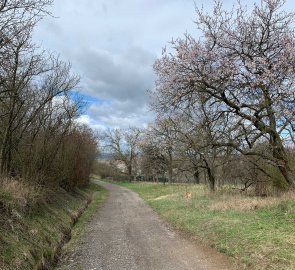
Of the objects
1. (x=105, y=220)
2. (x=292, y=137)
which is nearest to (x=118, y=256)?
(x=105, y=220)

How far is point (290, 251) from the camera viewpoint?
8016mm

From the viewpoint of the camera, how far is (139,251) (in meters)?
10.4

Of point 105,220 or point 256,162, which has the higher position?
point 256,162

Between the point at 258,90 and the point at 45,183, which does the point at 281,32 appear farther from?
the point at 45,183

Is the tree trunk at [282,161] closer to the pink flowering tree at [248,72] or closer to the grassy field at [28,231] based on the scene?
the pink flowering tree at [248,72]

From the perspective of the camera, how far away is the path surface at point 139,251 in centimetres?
874

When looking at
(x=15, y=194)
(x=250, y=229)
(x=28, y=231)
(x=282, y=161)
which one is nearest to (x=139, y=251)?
(x=28, y=231)

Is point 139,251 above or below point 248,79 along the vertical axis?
below

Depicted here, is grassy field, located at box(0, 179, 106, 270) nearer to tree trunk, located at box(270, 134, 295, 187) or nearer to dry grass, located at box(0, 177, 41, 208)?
dry grass, located at box(0, 177, 41, 208)

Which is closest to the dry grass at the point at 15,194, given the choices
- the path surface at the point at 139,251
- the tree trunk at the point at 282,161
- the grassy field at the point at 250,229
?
the path surface at the point at 139,251

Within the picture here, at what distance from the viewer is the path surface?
28.7 feet

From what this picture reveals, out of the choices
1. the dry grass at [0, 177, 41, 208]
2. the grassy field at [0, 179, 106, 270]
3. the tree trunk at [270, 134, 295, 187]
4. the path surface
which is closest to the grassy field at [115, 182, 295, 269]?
the path surface

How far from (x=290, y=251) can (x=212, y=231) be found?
371cm

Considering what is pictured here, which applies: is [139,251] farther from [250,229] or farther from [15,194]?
[15,194]
